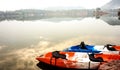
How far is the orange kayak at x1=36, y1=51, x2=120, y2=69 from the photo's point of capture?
1808 centimetres

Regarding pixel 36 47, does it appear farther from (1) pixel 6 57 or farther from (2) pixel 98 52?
(2) pixel 98 52

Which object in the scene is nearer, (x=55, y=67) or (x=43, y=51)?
(x=55, y=67)

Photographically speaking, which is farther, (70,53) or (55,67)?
(70,53)

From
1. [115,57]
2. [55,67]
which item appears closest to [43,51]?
[55,67]

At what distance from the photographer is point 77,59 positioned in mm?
19609

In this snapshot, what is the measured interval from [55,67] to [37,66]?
6.90 ft

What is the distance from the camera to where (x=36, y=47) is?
1113 inches

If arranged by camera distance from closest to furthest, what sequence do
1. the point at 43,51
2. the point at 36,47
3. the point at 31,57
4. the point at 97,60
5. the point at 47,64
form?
the point at 97,60 → the point at 47,64 → the point at 31,57 → the point at 43,51 → the point at 36,47

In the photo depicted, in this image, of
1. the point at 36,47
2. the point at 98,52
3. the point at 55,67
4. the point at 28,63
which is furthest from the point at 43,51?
the point at 98,52

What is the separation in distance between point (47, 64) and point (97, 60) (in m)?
5.52

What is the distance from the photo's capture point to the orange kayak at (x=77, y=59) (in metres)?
18.1

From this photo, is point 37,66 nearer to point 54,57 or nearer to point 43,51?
point 54,57

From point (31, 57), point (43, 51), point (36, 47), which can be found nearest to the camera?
point (31, 57)

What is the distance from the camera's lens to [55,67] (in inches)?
767
